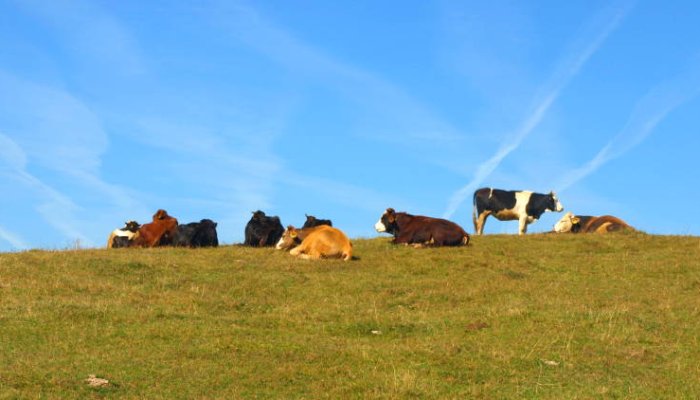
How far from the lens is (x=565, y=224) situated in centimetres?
3656

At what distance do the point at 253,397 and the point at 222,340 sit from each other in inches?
127

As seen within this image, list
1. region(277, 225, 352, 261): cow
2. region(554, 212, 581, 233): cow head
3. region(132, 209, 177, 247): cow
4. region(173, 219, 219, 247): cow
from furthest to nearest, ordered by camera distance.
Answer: region(554, 212, 581, 233): cow head
region(132, 209, 177, 247): cow
region(173, 219, 219, 247): cow
region(277, 225, 352, 261): cow

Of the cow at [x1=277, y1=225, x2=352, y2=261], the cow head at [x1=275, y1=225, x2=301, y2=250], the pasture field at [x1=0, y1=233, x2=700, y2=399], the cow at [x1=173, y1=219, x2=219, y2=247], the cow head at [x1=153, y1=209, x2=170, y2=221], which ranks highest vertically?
the cow head at [x1=153, y1=209, x2=170, y2=221]

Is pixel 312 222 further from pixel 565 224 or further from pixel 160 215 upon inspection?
pixel 565 224

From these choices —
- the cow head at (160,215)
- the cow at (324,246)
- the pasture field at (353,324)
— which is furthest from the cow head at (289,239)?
the cow head at (160,215)

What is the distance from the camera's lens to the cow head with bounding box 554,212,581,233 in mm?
36406

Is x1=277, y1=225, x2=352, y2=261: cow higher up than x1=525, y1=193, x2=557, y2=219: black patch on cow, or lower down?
lower down

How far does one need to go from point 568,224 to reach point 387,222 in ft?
34.9

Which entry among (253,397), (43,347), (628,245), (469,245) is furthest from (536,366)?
(628,245)

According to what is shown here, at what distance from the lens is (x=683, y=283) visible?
74.7ft

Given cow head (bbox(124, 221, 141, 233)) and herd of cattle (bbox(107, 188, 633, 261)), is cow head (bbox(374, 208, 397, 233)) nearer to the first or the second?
herd of cattle (bbox(107, 188, 633, 261))

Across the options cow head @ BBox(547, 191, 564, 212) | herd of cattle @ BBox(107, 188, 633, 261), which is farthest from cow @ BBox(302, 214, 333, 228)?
cow head @ BBox(547, 191, 564, 212)

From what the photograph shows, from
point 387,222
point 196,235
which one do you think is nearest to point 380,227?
point 387,222

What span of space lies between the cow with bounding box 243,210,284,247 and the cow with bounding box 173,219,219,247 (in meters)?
1.22
